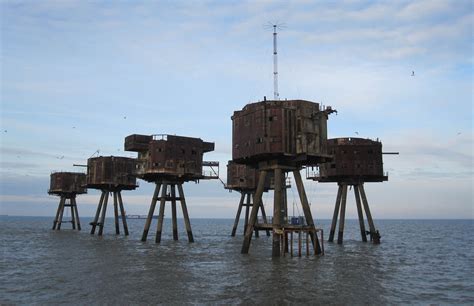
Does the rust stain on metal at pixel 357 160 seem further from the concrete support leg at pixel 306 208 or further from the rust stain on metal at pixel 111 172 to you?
the rust stain on metal at pixel 111 172

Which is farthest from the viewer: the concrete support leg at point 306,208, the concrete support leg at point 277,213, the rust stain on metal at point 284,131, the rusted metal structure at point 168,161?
the rusted metal structure at point 168,161

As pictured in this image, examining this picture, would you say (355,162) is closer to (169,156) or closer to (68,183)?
(169,156)

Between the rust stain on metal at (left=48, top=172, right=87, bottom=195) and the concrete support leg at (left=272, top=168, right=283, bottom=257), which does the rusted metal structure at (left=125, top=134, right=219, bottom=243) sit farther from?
the rust stain on metal at (left=48, top=172, right=87, bottom=195)

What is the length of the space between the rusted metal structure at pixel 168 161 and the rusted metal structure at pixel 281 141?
12.6 metres

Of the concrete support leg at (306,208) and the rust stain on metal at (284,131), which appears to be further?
the concrete support leg at (306,208)

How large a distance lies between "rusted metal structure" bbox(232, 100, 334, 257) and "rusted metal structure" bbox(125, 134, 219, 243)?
1264cm

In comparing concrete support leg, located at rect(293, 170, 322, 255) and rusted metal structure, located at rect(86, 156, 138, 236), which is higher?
rusted metal structure, located at rect(86, 156, 138, 236)

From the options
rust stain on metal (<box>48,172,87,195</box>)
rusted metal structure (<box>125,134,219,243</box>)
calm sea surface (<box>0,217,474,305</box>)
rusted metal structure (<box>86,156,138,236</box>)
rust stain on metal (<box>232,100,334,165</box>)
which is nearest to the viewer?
calm sea surface (<box>0,217,474,305</box>)

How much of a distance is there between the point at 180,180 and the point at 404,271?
2472cm

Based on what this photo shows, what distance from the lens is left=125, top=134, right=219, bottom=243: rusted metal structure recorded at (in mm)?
45281

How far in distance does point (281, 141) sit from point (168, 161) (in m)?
17.0

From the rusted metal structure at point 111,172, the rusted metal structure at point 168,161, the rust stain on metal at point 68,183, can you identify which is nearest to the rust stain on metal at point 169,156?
the rusted metal structure at point 168,161

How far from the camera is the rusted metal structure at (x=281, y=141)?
31797mm

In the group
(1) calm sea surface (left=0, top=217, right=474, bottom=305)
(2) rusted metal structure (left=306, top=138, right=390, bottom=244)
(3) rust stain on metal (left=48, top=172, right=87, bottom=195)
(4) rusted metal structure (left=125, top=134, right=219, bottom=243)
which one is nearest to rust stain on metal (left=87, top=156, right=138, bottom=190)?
(4) rusted metal structure (left=125, top=134, right=219, bottom=243)
